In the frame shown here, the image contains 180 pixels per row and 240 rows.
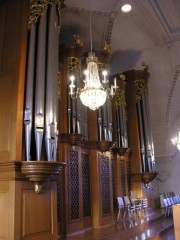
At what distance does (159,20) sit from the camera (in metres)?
7.79

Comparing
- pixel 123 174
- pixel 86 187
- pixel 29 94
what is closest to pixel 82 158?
pixel 86 187

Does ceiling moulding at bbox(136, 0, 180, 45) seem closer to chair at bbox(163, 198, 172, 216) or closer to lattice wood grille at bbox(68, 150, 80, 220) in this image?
lattice wood grille at bbox(68, 150, 80, 220)

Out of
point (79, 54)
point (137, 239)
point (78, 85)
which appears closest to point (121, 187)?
point (137, 239)

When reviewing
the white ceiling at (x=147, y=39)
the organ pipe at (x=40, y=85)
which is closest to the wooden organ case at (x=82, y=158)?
the white ceiling at (x=147, y=39)

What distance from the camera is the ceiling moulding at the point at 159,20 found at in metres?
7.16

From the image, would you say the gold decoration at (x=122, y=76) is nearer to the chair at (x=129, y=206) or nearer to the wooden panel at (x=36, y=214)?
the chair at (x=129, y=206)

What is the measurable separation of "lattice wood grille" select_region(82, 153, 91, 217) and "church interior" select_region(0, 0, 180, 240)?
0.02 meters

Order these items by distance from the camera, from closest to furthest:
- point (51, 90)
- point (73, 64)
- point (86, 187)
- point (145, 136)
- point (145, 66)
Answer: point (51, 90)
point (86, 187)
point (73, 64)
point (145, 66)
point (145, 136)

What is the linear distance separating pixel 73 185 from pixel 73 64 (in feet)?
9.32

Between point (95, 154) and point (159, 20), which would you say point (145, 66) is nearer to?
point (159, 20)

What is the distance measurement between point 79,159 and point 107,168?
3.81 ft

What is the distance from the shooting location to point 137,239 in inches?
225

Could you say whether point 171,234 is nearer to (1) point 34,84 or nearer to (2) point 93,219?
(2) point 93,219

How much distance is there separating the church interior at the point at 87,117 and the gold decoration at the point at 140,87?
36 mm
